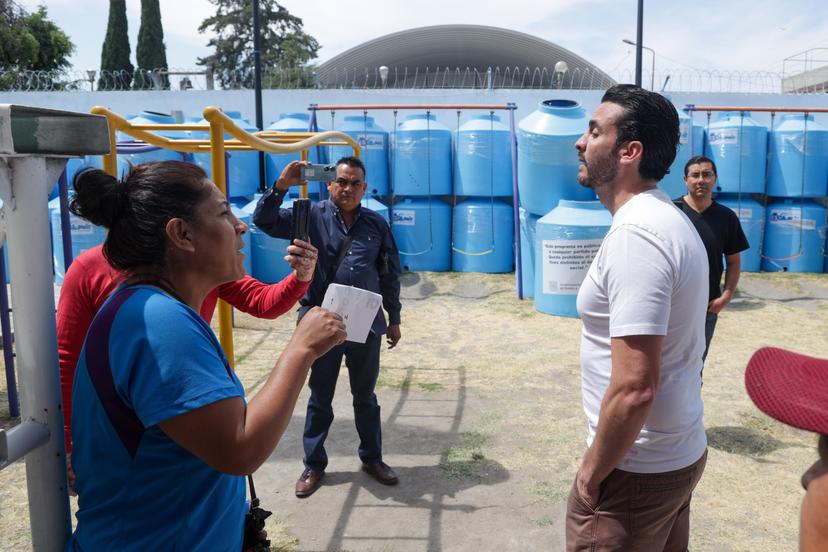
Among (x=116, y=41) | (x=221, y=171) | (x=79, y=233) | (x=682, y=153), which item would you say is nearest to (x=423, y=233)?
(x=682, y=153)

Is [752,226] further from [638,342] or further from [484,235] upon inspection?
[638,342]

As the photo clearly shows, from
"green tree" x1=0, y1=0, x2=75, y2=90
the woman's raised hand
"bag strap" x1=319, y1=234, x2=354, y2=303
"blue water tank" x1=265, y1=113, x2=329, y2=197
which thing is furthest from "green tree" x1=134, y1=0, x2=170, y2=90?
the woman's raised hand

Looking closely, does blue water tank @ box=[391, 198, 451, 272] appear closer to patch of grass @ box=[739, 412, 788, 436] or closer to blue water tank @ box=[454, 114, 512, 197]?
blue water tank @ box=[454, 114, 512, 197]

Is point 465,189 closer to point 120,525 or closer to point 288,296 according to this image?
point 288,296

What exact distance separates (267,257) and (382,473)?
15.5ft

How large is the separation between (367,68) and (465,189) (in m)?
17.9

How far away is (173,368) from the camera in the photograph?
1000mm

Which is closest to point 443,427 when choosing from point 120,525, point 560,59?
point 120,525

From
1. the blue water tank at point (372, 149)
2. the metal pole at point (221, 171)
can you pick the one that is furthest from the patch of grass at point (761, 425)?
the blue water tank at point (372, 149)

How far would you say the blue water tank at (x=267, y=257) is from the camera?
764cm

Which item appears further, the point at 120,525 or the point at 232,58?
the point at 232,58

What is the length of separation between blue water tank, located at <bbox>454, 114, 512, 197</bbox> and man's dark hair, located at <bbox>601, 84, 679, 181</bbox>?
7.27 meters

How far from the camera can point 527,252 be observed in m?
7.91

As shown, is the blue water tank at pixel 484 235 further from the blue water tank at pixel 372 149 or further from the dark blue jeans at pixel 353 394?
the dark blue jeans at pixel 353 394
